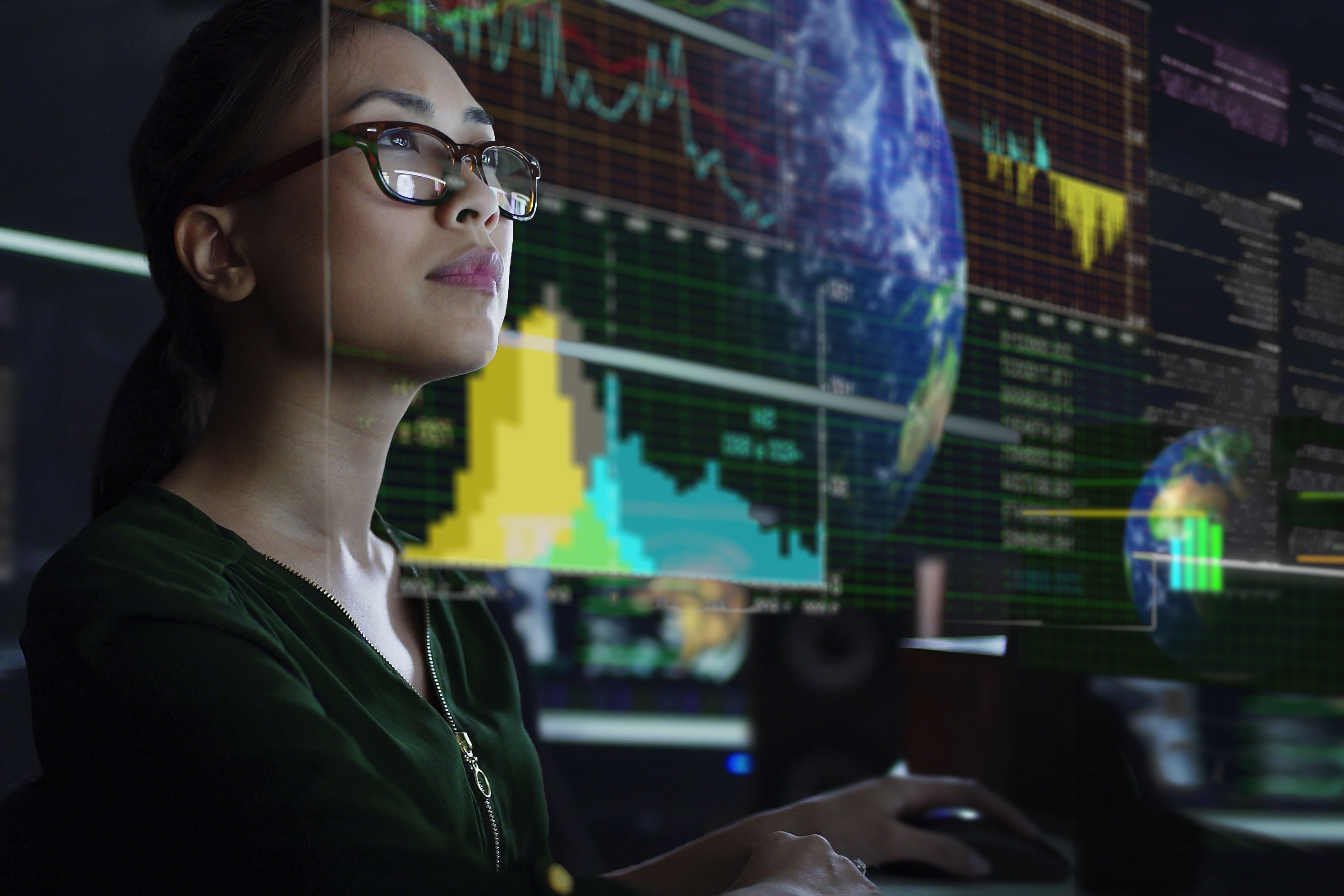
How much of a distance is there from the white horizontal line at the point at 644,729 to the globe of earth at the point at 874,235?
8.0 inches

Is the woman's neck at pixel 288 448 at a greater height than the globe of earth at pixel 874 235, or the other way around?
the globe of earth at pixel 874 235

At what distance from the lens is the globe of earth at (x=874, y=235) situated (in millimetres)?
885

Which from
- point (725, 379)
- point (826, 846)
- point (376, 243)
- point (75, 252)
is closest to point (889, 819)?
point (826, 846)

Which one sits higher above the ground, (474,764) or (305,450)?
(305,450)

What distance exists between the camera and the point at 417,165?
669 mm

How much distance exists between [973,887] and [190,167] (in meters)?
0.83

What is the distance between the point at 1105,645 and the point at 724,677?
48 centimetres

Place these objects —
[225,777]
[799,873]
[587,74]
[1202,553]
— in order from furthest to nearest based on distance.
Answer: [1202,553] → [587,74] → [799,873] → [225,777]

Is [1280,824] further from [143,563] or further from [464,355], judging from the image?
[143,563]

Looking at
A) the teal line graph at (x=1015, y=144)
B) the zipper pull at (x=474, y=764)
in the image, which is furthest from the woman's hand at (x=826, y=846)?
the teal line graph at (x=1015, y=144)

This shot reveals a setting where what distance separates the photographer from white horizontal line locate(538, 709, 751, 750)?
0.89m

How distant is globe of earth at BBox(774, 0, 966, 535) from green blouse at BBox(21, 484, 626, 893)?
1.45 ft

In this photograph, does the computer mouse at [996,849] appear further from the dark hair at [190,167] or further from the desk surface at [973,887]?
the dark hair at [190,167]

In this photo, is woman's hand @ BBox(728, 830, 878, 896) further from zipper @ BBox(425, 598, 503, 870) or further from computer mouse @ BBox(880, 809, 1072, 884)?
computer mouse @ BBox(880, 809, 1072, 884)
